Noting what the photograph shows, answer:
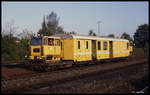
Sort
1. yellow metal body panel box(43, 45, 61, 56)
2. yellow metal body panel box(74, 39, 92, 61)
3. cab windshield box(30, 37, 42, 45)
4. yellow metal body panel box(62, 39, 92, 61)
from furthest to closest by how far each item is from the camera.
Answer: yellow metal body panel box(74, 39, 92, 61) < yellow metal body panel box(62, 39, 92, 61) < cab windshield box(30, 37, 42, 45) < yellow metal body panel box(43, 45, 61, 56)

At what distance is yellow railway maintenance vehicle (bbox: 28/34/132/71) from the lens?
16.4 metres

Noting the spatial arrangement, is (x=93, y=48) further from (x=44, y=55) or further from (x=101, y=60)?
(x=44, y=55)

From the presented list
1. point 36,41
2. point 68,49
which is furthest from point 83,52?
point 36,41

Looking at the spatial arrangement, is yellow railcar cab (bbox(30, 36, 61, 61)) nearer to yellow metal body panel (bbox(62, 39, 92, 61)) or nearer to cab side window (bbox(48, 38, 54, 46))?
cab side window (bbox(48, 38, 54, 46))

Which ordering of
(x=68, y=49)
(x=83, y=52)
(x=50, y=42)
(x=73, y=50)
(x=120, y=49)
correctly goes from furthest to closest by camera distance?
(x=120, y=49) → (x=83, y=52) → (x=68, y=49) → (x=73, y=50) → (x=50, y=42)

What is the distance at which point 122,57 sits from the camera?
2664 cm

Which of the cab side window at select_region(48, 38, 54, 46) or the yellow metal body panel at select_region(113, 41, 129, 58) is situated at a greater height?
the cab side window at select_region(48, 38, 54, 46)

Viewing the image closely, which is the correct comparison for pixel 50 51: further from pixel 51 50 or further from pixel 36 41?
pixel 36 41

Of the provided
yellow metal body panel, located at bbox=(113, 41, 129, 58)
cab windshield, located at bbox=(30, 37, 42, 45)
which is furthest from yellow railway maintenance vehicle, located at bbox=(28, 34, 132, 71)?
yellow metal body panel, located at bbox=(113, 41, 129, 58)

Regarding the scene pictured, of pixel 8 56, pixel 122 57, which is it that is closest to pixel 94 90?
pixel 8 56

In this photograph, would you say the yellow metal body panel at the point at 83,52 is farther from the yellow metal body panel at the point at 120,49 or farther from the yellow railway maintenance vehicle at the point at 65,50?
the yellow metal body panel at the point at 120,49

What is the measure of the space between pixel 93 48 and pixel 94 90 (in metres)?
12.1

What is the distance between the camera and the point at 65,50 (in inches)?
725

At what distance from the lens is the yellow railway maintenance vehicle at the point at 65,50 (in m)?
16.4
